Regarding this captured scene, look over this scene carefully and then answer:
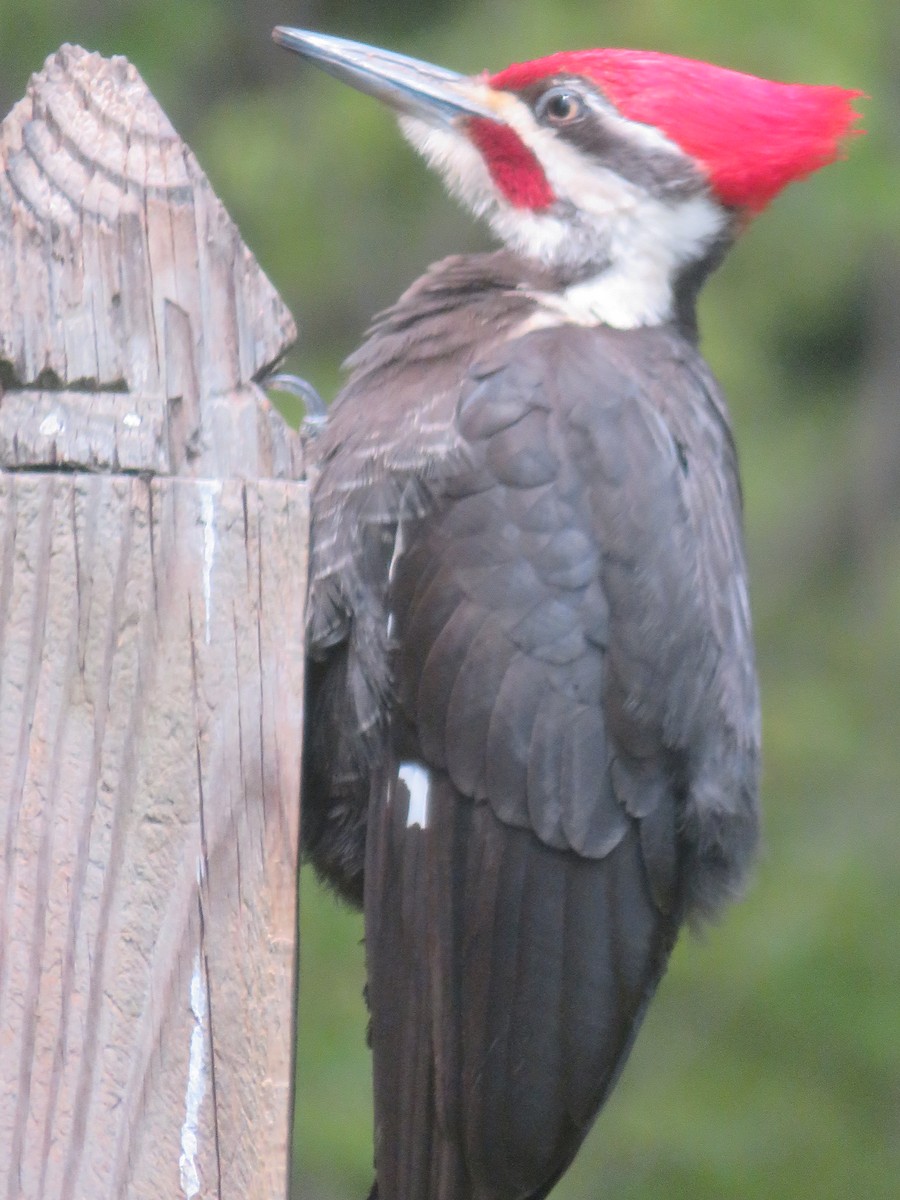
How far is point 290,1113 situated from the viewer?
4.91ft

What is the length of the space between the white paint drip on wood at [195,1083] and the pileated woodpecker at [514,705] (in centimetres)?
52

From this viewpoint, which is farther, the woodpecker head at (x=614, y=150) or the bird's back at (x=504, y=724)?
the woodpecker head at (x=614, y=150)

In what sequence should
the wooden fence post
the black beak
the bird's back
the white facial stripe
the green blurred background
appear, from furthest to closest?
the green blurred background < the white facial stripe < the black beak < the bird's back < the wooden fence post

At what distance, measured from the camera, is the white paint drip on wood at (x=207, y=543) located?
151 centimetres

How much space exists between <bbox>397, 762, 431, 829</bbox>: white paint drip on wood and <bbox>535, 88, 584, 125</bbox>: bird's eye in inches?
42.3

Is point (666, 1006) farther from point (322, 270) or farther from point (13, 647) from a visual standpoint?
point (13, 647)

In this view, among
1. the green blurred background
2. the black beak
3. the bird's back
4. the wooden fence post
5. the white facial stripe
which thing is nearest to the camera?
the wooden fence post

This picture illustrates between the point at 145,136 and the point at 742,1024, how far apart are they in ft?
12.0

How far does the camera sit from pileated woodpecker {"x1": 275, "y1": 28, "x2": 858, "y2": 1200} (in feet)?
6.63

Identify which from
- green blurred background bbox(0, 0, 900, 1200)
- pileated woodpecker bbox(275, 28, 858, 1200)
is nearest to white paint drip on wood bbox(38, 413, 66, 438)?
pileated woodpecker bbox(275, 28, 858, 1200)

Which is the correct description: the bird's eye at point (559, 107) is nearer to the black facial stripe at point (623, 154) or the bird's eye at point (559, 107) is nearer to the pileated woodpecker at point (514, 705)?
the black facial stripe at point (623, 154)

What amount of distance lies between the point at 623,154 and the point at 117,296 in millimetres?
1255

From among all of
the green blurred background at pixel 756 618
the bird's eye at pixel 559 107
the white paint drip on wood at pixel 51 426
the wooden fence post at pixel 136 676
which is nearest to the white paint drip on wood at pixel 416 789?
the wooden fence post at pixel 136 676

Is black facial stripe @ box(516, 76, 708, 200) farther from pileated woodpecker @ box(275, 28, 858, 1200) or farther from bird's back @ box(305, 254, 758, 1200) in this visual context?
bird's back @ box(305, 254, 758, 1200)
